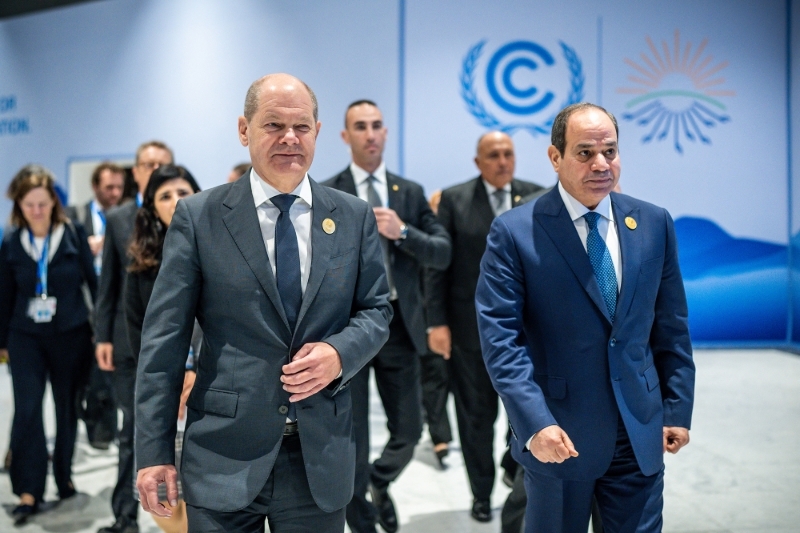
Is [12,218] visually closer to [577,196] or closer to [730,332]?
[577,196]

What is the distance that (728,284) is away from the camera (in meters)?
8.71

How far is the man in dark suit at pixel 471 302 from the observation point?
12.3 feet

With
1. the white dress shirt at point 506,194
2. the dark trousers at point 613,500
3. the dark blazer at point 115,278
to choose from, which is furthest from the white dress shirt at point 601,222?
the dark blazer at point 115,278

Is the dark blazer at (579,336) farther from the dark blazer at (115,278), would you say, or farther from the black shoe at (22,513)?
the black shoe at (22,513)

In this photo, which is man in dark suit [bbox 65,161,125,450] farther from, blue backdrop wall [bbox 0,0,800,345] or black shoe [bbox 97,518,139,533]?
blue backdrop wall [bbox 0,0,800,345]

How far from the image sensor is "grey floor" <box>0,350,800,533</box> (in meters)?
3.80

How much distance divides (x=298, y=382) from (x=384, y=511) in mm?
2090

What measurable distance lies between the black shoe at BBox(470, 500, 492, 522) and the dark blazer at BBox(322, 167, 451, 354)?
2.73 feet

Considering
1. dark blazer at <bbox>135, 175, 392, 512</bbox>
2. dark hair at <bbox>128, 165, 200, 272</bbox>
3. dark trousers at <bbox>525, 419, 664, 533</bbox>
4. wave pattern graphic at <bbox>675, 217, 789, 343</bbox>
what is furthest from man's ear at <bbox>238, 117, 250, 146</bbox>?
wave pattern graphic at <bbox>675, 217, 789, 343</bbox>

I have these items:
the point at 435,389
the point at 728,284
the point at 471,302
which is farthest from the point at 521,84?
the point at 471,302

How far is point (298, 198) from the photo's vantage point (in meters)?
1.93

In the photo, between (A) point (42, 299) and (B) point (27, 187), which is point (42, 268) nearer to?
(A) point (42, 299)

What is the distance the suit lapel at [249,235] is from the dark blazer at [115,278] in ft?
6.15

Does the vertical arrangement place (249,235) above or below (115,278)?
above
